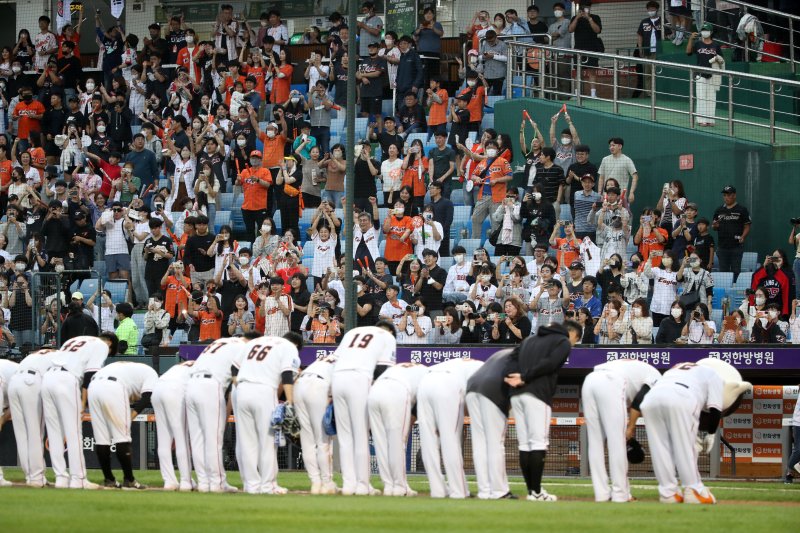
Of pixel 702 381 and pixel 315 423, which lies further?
pixel 315 423

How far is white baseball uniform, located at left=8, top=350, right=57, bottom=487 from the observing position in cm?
1455

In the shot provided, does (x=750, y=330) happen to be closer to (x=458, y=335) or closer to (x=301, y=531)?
(x=458, y=335)

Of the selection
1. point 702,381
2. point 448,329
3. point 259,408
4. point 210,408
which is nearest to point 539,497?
point 702,381

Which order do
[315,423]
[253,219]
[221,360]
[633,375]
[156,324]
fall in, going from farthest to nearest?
[253,219] < [156,324] < [221,360] < [315,423] < [633,375]

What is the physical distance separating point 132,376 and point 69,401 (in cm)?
71

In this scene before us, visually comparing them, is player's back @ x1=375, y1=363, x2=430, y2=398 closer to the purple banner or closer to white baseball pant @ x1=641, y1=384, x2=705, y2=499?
white baseball pant @ x1=641, y1=384, x2=705, y2=499

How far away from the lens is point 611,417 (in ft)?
41.5

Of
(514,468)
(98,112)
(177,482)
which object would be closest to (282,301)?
(514,468)

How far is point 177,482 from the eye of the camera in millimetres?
14305

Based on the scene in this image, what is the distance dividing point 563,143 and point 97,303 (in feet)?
26.4

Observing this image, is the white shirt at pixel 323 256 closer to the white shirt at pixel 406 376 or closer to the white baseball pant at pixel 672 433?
the white shirt at pixel 406 376

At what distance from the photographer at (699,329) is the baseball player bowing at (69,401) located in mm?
8023

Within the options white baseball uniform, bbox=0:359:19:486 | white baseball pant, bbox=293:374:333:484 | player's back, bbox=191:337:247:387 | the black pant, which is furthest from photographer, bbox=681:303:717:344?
white baseball uniform, bbox=0:359:19:486

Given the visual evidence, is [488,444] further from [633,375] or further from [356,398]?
[633,375]
